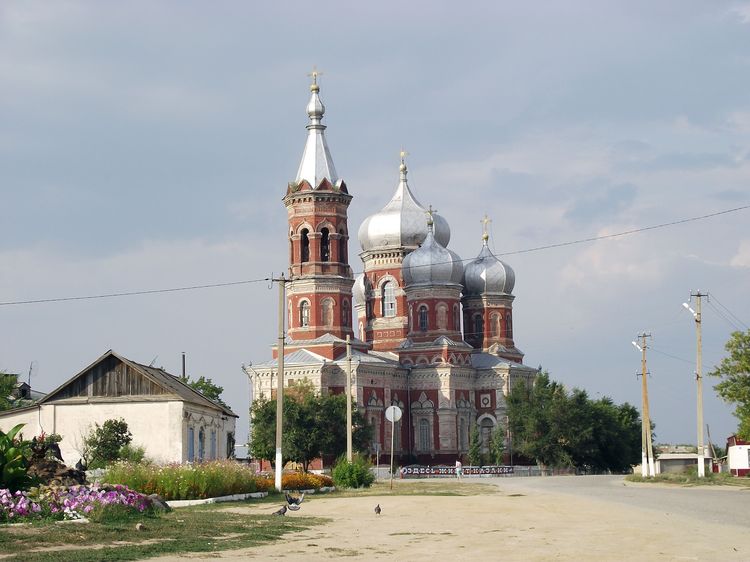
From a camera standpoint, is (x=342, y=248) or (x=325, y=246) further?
(x=342, y=248)

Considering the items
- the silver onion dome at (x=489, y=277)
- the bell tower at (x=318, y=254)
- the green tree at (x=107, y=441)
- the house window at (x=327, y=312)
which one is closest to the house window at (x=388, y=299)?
the silver onion dome at (x=489, y=277)

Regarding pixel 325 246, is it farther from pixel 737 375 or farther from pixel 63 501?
pixel 63 501

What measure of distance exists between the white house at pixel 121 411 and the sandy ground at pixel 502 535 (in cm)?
1411

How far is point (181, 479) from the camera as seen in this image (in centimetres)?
2967

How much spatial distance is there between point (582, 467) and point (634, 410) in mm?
16654

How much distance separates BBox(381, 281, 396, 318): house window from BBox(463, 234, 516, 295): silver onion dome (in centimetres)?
632

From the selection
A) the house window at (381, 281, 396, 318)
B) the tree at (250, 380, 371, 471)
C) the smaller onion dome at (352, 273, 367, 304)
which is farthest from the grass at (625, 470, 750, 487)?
the smaller onion dome at (352, 273, 367, 304)

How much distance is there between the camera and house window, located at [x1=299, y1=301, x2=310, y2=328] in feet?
273

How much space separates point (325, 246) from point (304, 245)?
4.64 feet

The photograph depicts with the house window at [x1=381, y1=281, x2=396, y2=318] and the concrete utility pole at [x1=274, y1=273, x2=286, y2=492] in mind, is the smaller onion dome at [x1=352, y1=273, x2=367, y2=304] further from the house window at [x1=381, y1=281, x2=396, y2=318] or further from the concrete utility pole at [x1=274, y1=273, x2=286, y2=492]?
the concrete utility pole at [x1=274, y1=273, x2=286, y2=492]

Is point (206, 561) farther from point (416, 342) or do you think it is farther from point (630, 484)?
point (416, 342)

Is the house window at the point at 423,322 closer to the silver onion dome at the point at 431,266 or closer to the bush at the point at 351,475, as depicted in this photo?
the silver onion dome at the point at 431,266

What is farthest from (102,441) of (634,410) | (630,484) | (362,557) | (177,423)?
(634,410)

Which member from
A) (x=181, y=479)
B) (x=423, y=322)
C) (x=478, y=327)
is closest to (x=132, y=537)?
(x=181, y=479)
